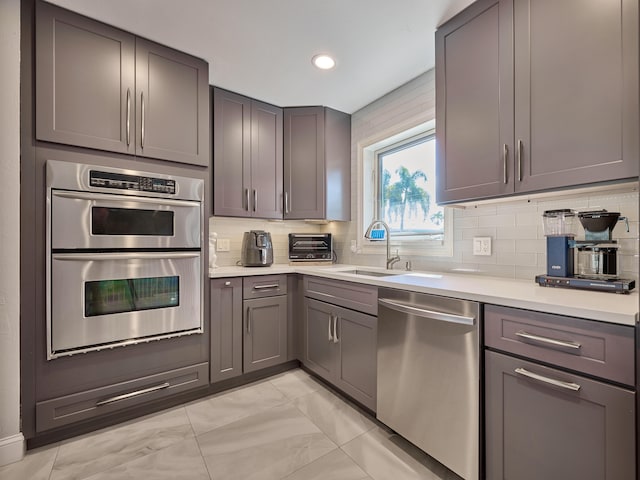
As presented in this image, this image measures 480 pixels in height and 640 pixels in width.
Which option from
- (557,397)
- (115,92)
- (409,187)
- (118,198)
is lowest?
(557,397)

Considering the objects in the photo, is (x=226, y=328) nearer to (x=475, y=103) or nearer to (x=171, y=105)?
(x=171, y=105)

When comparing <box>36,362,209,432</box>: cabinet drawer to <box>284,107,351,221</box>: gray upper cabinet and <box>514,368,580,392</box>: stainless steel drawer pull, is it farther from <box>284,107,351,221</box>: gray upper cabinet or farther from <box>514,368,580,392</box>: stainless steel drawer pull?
<box>514,368,580,392</box>: stainless steel drawer pull

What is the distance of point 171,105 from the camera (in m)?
2.05

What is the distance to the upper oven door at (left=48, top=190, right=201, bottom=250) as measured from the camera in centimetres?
168

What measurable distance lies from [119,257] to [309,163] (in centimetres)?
176

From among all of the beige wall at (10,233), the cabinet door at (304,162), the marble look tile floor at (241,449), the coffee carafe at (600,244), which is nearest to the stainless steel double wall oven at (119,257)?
the beige wall at (10,233)

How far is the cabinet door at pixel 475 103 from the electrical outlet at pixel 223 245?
1911 mm

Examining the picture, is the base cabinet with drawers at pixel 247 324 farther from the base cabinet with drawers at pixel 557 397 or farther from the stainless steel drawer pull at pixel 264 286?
the base cabinet with drawers at pixel 557 397

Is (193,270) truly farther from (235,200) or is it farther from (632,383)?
(632,383)

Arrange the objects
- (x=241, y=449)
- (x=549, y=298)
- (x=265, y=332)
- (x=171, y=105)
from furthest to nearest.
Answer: (x=265, y=332), (x=171, y=105), (x=241, y=449), (x=549, y=298)

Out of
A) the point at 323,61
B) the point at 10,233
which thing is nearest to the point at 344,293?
the point at 323,61

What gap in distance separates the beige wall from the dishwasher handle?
1931 millimetres

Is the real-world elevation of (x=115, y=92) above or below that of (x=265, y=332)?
above

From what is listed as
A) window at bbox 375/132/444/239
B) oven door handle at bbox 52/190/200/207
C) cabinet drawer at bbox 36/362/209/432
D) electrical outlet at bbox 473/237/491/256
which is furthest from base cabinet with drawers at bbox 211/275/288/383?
electrical outlet at bbox 473/237/491/256
